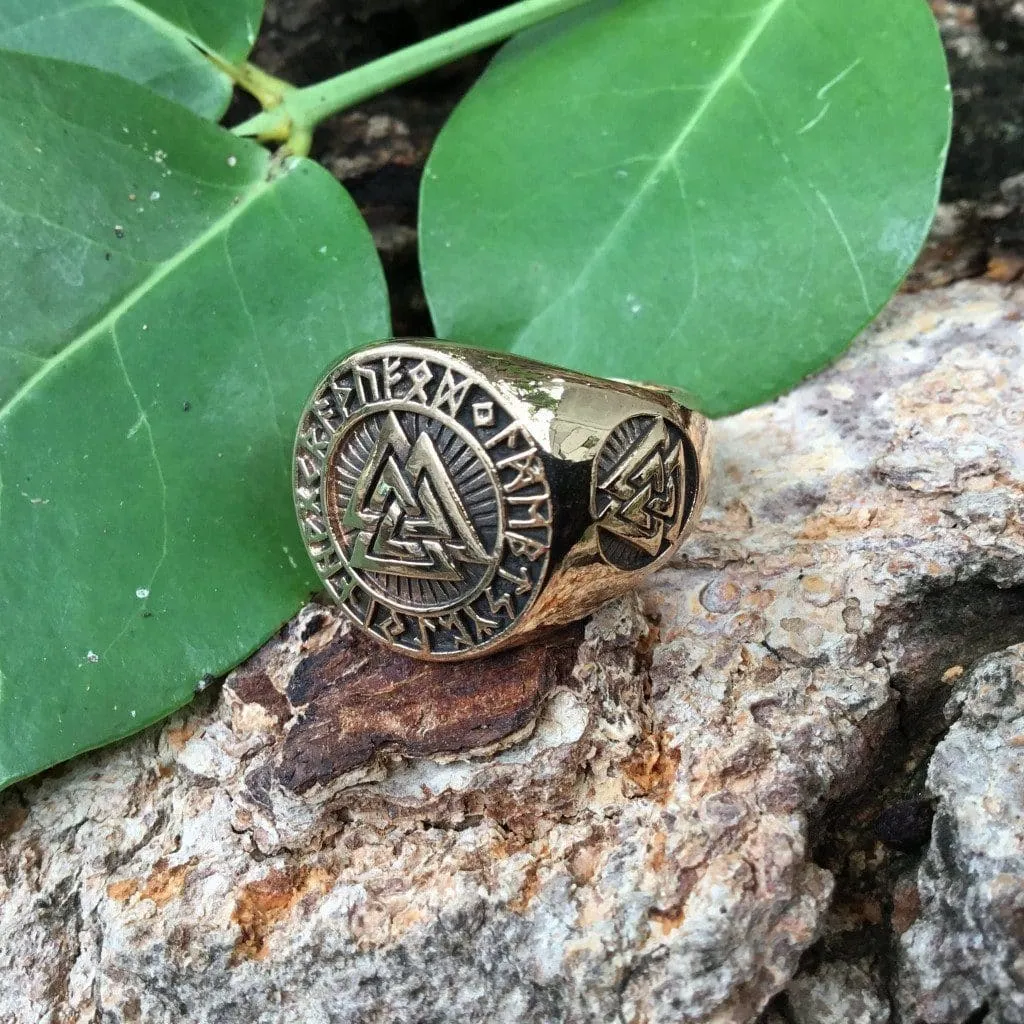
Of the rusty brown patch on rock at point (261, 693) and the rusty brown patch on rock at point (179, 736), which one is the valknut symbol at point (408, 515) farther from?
the rusty brown patch on rock at point (179, 736)

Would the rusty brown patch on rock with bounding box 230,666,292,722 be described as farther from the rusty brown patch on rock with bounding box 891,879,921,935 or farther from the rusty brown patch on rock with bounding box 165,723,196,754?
the rusty brown patch on rock with bounding box 891,879,921,935

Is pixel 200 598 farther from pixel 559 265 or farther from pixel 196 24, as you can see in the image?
pixel 196 24

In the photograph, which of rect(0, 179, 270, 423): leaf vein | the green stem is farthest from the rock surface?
the green stem

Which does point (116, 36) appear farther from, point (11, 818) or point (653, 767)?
point (653, 767)

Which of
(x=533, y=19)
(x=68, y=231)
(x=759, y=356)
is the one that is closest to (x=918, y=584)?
(x=759, y=356)

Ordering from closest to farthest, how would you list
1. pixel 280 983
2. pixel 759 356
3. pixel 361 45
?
pixel 280 983 < pixel 759 356 < pixel 361 45

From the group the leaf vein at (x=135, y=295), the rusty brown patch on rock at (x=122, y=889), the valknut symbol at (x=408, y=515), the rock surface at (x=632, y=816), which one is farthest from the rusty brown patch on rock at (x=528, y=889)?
the leaf vein at (x=135, y=295)

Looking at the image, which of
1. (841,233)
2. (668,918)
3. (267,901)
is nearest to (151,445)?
(267,901)
